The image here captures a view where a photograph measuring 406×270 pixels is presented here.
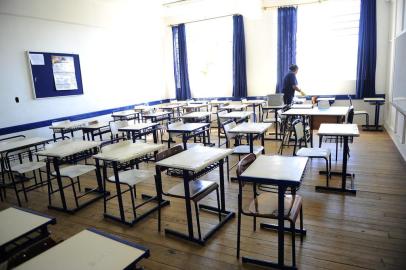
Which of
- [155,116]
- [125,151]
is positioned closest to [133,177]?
[125,151]

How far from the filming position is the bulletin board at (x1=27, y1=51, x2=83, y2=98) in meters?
5.79

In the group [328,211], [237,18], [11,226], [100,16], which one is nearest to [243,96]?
[237,18]

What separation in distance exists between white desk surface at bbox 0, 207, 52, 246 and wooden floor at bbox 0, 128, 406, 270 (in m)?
1.07

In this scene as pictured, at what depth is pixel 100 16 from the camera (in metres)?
7.16

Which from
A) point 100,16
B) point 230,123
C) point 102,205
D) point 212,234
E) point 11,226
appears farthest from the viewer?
point 100,16

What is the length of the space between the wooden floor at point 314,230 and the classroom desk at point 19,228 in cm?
105

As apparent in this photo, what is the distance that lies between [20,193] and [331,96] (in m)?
7.25

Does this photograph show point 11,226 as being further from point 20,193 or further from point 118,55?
point 118,55

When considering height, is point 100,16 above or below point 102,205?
above

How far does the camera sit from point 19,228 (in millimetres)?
1637

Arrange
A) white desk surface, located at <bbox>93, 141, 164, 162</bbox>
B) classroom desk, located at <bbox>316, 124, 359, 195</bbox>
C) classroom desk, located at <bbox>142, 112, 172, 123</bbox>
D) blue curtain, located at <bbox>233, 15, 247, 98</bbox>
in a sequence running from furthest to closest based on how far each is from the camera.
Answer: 1. blue curtain, located at <bbox>233, 15, 247, 98</bbox>
2. classroom desk, located at <bbox>142, 112, 172, 123</bbox>
3. classroom desk, located at <bbox>316, 124, 359, 195</bbox>
4. white desk surface, located at <bbox>93, 141, 164, 162</bbox>

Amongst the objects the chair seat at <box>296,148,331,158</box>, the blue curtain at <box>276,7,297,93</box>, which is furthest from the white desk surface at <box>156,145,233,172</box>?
the blue curtain at <box>276,7,297,93</box>

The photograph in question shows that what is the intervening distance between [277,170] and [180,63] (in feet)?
25.0

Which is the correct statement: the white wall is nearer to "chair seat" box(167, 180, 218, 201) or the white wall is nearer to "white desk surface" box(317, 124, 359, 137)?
"chair seat" box(167, 180, 218, 201)
